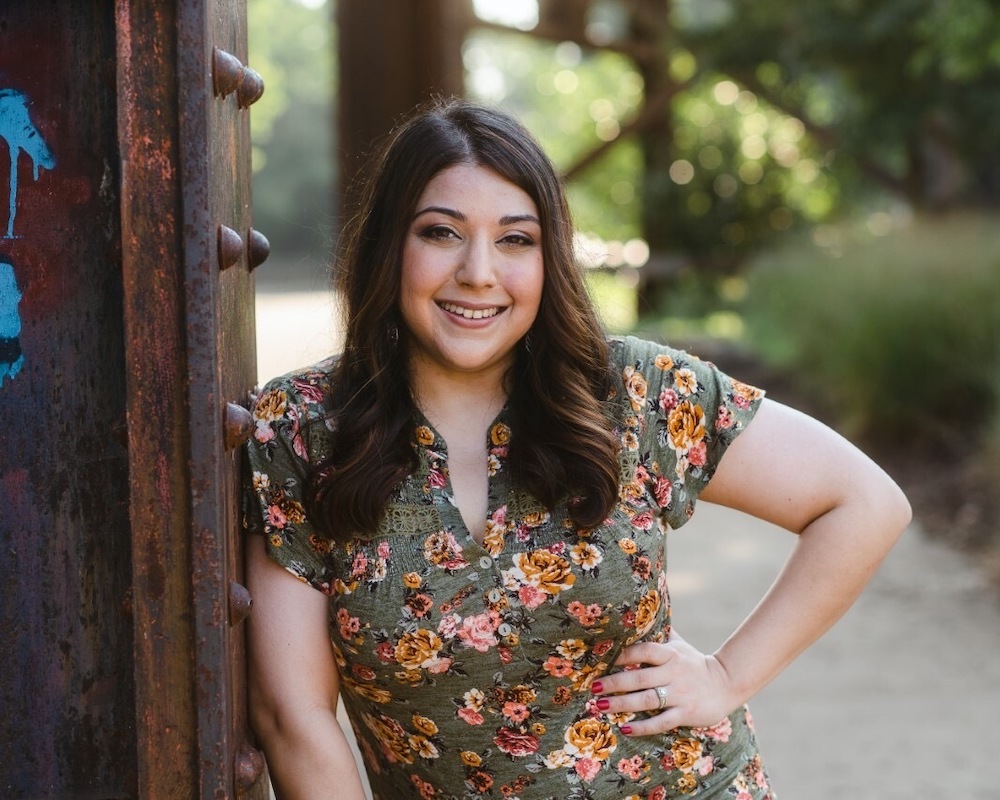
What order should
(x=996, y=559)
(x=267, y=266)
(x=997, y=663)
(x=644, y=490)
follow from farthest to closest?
1. (x=267, y=266)
2. (x=996, y=559)
3. (x=997, y=663)
4. (x=644, y=490)

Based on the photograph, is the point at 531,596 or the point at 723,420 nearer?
the point at 531,596

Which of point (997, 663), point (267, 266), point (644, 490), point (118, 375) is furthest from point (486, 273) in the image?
point (267, 266)

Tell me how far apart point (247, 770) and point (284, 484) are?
42cm

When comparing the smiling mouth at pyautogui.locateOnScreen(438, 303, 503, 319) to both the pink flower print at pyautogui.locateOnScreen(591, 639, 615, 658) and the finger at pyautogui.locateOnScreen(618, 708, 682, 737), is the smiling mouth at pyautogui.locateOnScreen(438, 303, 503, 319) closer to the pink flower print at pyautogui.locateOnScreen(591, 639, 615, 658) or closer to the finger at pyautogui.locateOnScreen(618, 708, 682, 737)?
the pink flower print at pyautogui.locateOnScreen(591, 639, 615, 658)

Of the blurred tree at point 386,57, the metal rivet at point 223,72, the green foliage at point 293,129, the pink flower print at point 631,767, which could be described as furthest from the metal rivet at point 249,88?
the green foliage at point 293,129

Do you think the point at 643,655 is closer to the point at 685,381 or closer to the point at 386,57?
the point at 685,381

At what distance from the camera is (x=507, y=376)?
2100 mm

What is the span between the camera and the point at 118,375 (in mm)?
1460

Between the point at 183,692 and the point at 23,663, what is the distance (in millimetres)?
186

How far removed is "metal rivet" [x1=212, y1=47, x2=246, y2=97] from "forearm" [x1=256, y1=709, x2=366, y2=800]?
0.87 meters

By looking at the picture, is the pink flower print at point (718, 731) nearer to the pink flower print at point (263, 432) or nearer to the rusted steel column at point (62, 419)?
the pink flower print at point (263, 432)

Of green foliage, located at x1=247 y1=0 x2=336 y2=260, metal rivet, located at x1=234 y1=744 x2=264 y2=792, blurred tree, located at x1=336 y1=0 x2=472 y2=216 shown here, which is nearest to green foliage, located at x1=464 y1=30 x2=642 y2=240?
blurred tree, located at x1=336 y1=0 x2=472 y2=216

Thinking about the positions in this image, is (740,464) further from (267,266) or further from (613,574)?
(267,266)

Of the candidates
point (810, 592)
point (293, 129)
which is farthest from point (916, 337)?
point (293, 129)
